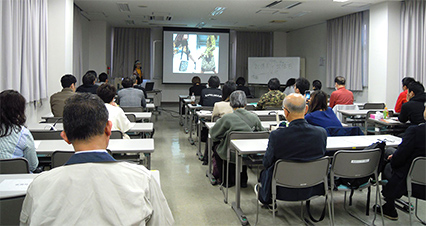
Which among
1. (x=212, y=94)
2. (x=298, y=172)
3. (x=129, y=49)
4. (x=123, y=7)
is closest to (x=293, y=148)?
(x=298, y=172)

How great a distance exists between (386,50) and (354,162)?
617 cm

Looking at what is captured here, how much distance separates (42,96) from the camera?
19.0 feet

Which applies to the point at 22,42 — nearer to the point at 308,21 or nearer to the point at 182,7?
the point at 182,7

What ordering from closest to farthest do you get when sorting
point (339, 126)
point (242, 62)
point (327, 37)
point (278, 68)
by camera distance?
point (339, 126) < point (327, 37) < point (278, 68) < point (242, 62)

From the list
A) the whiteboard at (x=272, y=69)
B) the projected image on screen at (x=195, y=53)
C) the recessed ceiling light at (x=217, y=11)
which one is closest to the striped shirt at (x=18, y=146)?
the recessed ceiling light at (x=217, y=11)

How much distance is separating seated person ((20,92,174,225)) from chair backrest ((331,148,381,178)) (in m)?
1.87

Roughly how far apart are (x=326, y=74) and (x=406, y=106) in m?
6.40

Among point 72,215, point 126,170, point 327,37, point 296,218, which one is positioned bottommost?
point 296,218

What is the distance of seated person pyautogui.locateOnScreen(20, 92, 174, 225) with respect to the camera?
117cm

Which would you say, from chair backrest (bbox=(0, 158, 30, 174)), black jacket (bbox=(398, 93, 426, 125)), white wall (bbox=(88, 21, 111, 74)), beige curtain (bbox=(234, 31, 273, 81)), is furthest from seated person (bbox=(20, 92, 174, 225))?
beige curtain (bbox=(234, 31, 273, 81))

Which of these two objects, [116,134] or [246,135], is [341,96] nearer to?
[246,135]

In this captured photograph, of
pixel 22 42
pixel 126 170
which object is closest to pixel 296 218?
pixel 126 170

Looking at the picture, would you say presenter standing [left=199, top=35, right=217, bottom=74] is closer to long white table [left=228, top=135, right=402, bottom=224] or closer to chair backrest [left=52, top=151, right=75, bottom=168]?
long white table [left=228, top=135, right=402, bottom=224]

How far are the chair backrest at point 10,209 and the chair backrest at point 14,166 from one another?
2.35ft
